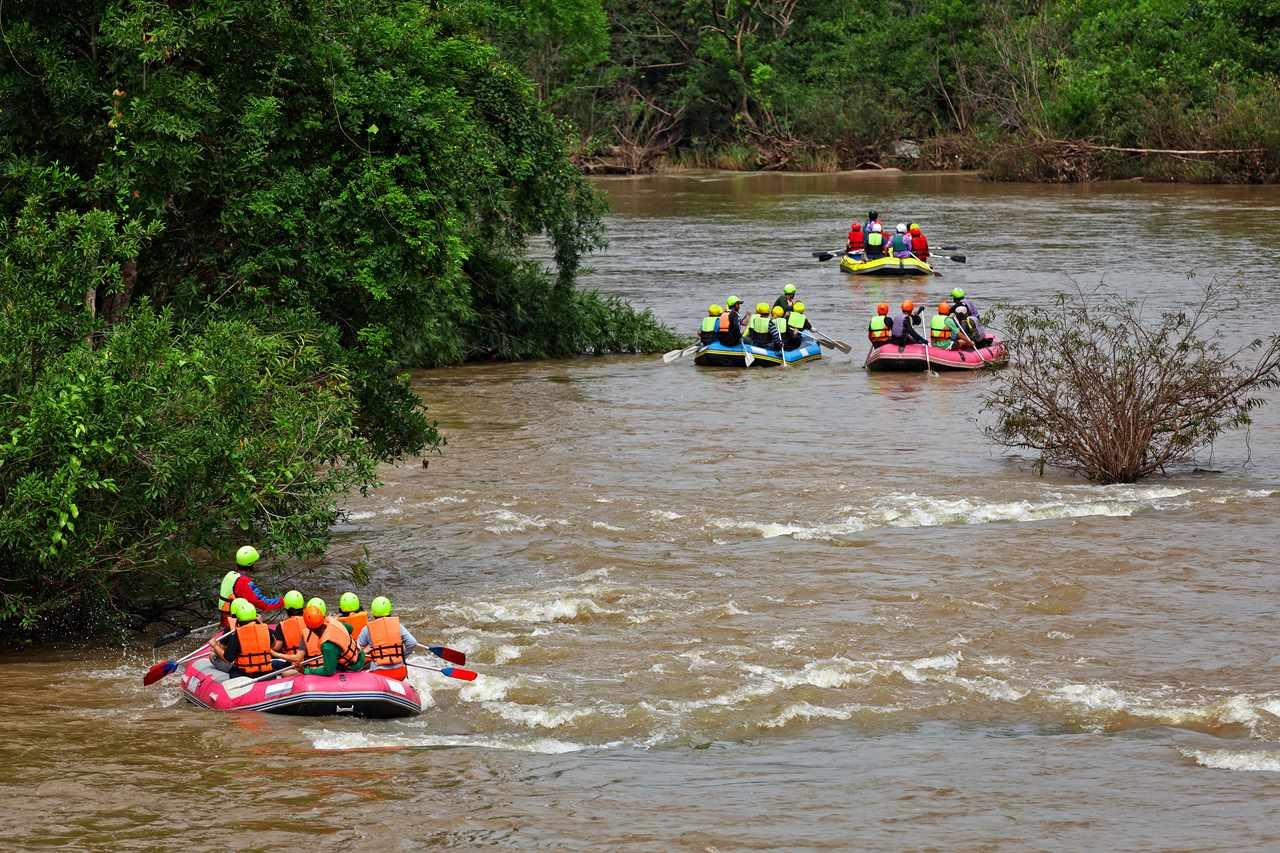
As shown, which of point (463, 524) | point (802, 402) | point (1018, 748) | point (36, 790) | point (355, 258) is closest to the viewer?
point (36, 790)

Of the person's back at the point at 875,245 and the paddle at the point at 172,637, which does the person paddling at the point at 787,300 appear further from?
the paddle at the point at 172,637

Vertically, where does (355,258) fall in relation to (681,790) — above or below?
above

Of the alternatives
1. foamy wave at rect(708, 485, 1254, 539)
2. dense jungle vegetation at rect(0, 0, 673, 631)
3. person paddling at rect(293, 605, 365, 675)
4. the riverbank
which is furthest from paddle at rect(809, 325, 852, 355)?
the riverbank

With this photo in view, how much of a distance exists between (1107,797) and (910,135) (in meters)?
68.0

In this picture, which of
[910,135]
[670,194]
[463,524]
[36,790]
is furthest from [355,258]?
[910,135]

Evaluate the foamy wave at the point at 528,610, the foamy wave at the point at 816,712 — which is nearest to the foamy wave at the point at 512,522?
the foamy wave at the point at 528,610

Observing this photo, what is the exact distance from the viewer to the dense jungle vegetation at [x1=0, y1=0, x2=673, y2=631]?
14.1m

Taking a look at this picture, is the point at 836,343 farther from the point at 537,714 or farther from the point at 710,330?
the point at 537,714

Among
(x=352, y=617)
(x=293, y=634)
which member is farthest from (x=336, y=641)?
(x=293, y=634)

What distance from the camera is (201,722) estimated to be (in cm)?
1352

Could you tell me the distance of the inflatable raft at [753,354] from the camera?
30125 mm

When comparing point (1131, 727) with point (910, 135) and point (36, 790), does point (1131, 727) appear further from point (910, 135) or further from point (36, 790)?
point (910, 135)

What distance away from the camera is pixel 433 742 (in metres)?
13.3

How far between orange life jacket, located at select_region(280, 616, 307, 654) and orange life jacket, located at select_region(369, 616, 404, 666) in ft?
1.87
